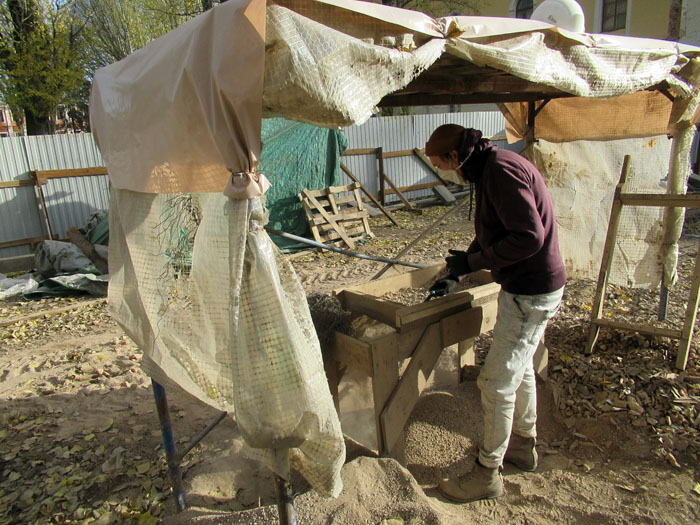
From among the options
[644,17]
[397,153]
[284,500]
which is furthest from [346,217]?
[644,17]

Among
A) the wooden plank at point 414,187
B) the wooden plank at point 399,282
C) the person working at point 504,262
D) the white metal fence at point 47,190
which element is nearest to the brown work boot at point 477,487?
the person working at point 504,262

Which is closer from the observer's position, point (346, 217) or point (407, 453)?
point (407, 453)

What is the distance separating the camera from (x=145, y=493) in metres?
3.01

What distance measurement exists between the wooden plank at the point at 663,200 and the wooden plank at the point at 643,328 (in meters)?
1.04

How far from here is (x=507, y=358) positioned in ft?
8.91

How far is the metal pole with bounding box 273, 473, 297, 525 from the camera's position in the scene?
6.58 feet

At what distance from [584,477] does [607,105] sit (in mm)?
3455

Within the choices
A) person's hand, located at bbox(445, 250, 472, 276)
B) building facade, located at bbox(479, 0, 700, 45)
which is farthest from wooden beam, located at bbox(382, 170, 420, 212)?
building facade, located at bbox(479, 0, 700, 45)

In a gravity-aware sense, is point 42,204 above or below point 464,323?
above

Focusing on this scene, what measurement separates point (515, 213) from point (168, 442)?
2.40 meters

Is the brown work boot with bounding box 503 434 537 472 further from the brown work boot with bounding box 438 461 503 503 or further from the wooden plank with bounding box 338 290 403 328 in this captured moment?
the wooden plank with bounding box 338 290 403 328

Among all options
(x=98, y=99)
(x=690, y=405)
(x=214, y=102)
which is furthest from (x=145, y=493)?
(x=690, y=405)

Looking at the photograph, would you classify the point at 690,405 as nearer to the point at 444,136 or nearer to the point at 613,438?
the point at 613,438

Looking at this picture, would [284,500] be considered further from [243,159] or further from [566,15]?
[566,15]
